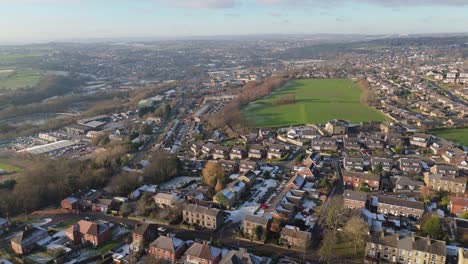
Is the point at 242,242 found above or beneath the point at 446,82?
beneath

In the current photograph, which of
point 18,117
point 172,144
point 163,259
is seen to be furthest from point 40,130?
point 163,259

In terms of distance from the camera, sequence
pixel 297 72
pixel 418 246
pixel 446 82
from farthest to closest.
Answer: pixel 297 72
pixel 446 82
pixel 418 246

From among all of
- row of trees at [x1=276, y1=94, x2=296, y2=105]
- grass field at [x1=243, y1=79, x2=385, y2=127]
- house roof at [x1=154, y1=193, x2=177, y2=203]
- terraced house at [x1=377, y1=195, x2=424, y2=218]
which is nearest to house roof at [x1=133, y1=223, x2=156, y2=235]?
house roof at [x1=154, y1=193, x2=177, y2=203]

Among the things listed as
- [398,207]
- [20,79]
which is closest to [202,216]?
[398,207]

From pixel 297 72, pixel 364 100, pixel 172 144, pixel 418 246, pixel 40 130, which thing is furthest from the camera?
pixel 297 72

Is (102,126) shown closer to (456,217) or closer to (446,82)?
(456,217)

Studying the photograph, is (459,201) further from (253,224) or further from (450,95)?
(450,95)

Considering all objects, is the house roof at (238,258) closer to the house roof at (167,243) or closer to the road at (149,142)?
the house roof at (167,243)
